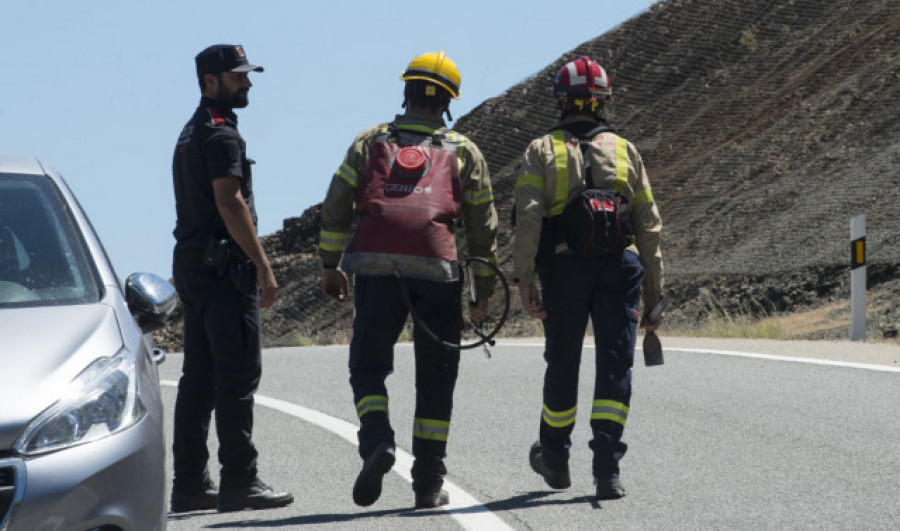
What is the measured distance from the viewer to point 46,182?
17.5 feet

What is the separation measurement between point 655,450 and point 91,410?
475cm

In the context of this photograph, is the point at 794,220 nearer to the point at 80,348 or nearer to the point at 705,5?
the point at 705,5

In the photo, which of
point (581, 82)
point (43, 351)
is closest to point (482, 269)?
point (581, 82)

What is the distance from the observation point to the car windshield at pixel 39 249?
4.88 metres

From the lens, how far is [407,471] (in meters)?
7.68

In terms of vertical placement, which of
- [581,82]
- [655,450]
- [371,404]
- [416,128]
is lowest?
[655,450]

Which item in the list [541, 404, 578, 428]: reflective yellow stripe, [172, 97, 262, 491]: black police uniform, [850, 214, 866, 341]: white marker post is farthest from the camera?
[850, 214, 866, 341]: white marker post

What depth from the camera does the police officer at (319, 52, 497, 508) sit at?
6430 millimetres

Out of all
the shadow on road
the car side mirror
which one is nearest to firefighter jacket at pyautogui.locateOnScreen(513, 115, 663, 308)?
the shadow on road

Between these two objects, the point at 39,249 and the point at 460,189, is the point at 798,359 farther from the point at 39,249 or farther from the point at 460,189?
the point at 39,249

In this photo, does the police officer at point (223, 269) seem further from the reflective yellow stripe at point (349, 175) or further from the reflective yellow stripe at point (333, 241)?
the reflective yellow stripe at point (349, 175)

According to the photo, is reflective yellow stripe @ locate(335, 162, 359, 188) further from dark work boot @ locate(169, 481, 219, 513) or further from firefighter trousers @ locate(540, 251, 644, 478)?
dark work boot @ locate(169, 481, 219, 513)

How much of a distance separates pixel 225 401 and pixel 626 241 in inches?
79.7

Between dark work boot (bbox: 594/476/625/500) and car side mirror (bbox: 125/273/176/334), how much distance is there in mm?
2477
